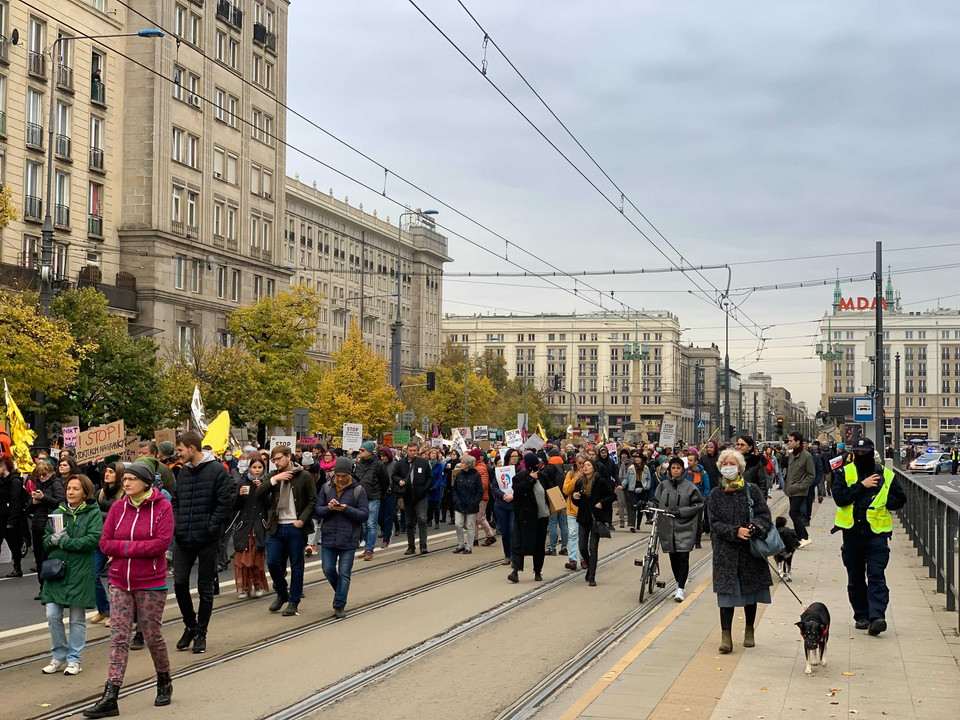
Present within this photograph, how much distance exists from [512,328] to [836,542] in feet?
485

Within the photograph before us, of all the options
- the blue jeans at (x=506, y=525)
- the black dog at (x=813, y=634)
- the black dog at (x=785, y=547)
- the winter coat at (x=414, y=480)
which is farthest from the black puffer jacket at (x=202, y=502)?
the winter coat at (x=414, y=480)

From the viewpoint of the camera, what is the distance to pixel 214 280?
5484 cm

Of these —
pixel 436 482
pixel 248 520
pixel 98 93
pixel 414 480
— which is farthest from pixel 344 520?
pixel 98 93

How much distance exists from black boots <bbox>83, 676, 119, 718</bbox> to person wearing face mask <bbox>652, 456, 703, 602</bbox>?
23.7 ft

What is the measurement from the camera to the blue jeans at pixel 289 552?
1295 centimetres

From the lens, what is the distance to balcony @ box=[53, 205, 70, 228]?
45656 mm

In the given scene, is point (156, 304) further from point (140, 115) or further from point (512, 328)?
point (512, 328)

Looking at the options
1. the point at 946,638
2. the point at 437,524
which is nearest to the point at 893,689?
the point at 946,638

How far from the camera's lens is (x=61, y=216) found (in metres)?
46.2

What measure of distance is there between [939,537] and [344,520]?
669 centimetres

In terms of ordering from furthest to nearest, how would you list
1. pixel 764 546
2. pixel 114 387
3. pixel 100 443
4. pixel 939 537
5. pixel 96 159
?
1. pixel 96 159
2. pixel 114 387
3. pixel 100 443
4. pixel 939 537
5. pixel 764 546

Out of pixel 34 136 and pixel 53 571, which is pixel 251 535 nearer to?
pixel 53 571

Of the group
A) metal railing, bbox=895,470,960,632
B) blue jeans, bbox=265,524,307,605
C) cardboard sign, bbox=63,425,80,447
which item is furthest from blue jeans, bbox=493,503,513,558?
cardboard sign, bbox=63,425,80,447

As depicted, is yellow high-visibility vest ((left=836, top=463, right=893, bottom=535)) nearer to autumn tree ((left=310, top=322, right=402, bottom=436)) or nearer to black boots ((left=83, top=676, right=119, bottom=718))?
black boots ((left=83, top=676, right=119, bottom=718))
